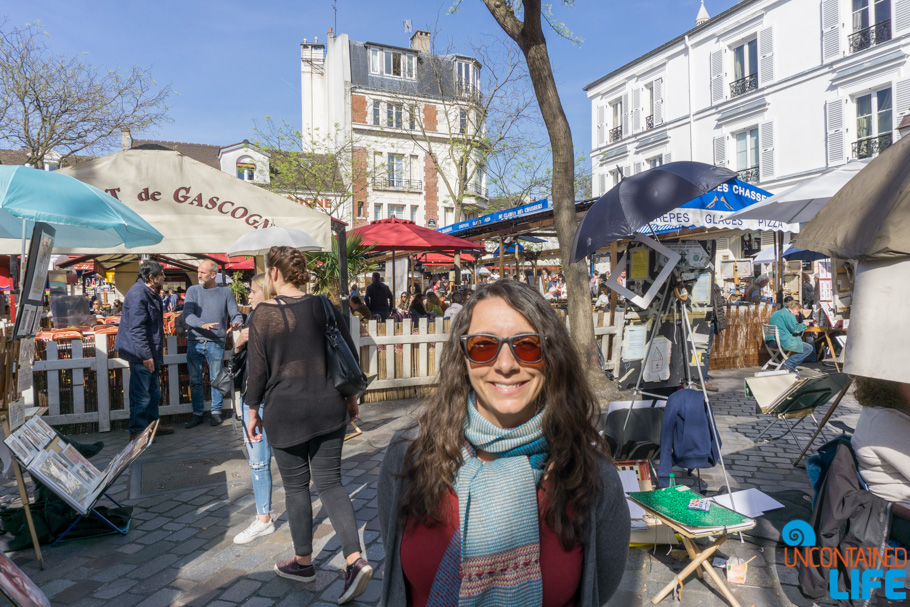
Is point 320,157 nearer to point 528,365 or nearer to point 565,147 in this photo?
point 565,147

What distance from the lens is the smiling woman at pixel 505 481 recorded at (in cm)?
145

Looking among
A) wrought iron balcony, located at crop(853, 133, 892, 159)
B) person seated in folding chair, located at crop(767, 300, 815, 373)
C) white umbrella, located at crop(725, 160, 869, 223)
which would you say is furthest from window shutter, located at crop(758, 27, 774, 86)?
white umbrella, located at crop(725, 160, 869, 223)

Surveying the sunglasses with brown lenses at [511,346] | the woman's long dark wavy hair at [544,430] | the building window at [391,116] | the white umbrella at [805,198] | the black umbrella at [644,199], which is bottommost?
the woman's long dark wavy hair at [544,430]

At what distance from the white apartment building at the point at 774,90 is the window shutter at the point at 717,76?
4cm

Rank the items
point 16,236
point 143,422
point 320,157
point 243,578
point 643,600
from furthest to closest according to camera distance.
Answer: point 320,157 → point 143,422 → point 16,236 → point 243,578 → point 643,600

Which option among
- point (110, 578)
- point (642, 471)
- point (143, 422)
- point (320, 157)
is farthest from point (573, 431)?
point (320, 157)

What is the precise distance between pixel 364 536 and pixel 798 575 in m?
2.65

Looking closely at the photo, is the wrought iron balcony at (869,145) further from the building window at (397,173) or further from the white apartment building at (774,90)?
the building window at (397,173)

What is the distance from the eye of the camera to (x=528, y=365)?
157cm

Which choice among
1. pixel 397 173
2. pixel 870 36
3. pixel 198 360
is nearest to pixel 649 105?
pixel 870 36

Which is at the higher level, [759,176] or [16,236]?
[759,176]

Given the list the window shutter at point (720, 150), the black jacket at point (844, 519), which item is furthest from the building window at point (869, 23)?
the black jacket at point (844, 519)

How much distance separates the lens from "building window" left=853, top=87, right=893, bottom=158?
1786cm

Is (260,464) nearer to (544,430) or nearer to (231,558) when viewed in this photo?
(231,558)
